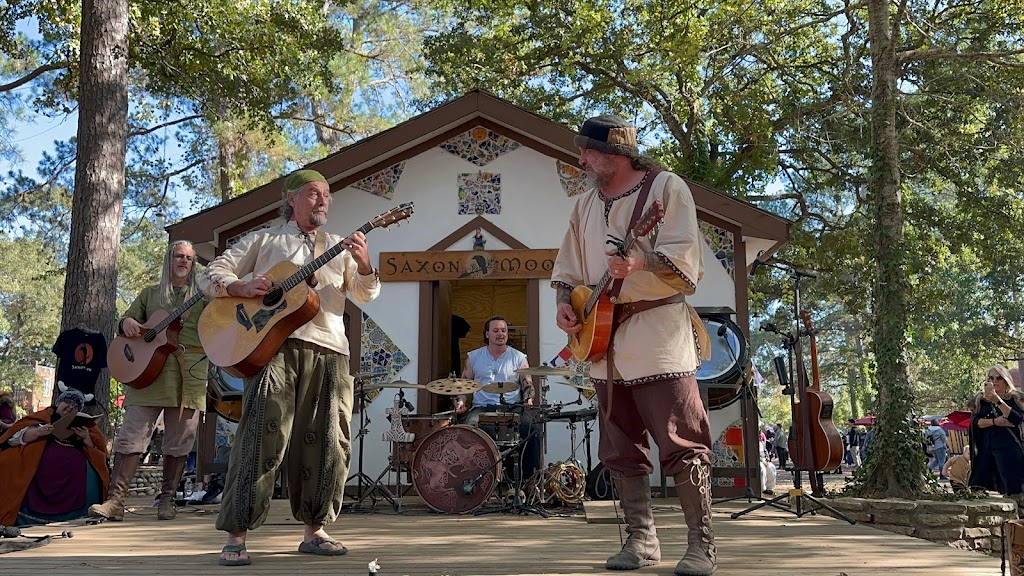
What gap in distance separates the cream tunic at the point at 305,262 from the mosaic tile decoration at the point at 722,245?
5.59m

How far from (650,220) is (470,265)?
570 cm

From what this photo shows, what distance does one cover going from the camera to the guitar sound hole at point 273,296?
415 cm

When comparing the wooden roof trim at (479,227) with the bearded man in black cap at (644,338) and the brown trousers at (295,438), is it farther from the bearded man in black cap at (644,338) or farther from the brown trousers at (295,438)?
the bearded man in black cap at (644,338)

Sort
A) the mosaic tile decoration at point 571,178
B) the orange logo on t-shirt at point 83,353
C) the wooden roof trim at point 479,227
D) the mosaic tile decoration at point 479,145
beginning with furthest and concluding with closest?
the mosaic tile decoration at point 479,145, the mosaic tile decoration at point 571,178, the wooden roof trim at point 479,227, the orange logo on t-shirt at point 83,353

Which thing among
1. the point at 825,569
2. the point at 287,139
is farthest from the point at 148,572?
the point at 287,139

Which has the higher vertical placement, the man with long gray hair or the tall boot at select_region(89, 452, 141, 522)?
the man with long gray hair

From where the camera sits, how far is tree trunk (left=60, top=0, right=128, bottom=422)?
340 inches

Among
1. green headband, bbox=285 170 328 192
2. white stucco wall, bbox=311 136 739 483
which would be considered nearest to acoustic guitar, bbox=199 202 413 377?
green headband, bbox=285 170 328 192

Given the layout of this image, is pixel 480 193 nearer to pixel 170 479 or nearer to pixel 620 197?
pixel 170 479

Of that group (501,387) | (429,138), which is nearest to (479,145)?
(429,138)

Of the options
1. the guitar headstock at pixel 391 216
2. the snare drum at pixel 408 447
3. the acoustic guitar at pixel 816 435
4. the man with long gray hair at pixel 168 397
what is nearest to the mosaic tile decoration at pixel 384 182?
the snare drum at pixel 408 447

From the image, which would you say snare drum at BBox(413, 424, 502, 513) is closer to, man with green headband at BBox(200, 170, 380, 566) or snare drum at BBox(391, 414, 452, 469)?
snare drum at BBox(391, 414, 452, 469)

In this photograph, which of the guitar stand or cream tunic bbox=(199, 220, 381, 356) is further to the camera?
the guitar stand

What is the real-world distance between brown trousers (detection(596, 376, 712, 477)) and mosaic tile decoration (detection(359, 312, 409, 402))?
545 cm
